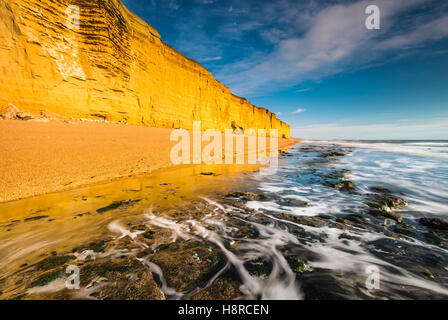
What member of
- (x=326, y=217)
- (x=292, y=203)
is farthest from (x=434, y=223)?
(x=292, y=203)

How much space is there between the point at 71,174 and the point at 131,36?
13679 millimetres

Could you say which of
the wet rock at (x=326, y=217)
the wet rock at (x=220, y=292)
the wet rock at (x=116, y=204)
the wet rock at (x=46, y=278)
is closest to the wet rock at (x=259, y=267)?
the wet rock at (x=220, y=292)

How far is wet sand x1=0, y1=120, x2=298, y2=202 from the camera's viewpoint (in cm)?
296

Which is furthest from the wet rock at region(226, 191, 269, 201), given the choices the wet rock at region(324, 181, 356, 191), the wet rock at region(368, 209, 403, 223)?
the wet rock at region(324, 181, 356, 191)

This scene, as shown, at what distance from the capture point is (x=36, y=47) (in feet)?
24.4

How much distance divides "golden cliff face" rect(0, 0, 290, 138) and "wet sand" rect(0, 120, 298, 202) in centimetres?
370

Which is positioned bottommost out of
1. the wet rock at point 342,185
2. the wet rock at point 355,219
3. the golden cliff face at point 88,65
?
the wet rock at point 355,219

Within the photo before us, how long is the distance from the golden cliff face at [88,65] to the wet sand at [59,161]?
12.1 feet

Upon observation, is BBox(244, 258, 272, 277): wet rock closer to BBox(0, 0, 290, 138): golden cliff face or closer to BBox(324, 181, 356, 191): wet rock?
BBox(324, 181, 356, 191): wet rock

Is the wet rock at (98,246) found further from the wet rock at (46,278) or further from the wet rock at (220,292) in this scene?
the wet rock at (220,292)

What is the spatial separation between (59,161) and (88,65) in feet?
28.5

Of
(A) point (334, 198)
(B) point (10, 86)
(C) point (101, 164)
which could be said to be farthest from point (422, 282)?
(B) point (10, 86)

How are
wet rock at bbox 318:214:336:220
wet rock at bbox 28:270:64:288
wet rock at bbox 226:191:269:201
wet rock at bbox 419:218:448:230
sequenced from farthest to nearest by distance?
wet rock at bbox 226:191:269:201
wet rock at bbox 318:214:336:220
wet rock at bbox 419:218:448:230
wet rock at bbox 28:270:64:288

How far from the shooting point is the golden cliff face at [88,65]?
6.99 m
